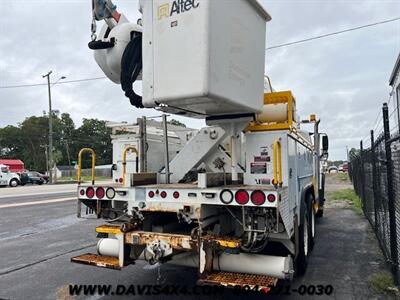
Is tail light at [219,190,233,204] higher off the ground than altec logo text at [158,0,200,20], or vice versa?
altec logo text at [158,0,200,20]

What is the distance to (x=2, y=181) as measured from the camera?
36.5 metres

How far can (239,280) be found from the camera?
3.94 m

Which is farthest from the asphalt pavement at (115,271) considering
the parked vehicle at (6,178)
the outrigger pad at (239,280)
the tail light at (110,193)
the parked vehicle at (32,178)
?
the parked vehicle at (32,178)

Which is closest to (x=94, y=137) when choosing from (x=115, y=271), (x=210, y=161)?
(x=115, y=271)

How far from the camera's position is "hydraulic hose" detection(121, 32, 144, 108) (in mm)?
5230

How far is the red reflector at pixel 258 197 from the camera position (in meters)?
3.91

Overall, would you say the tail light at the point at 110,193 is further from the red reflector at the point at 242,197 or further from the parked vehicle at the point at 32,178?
the parked vehicle at the point at 32,178

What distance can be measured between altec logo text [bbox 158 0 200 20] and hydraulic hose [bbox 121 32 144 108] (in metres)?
1.15

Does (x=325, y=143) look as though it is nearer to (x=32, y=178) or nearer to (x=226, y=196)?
(x=226, y=196)

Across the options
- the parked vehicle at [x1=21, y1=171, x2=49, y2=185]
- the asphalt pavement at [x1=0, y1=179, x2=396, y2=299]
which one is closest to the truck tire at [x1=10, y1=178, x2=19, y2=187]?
the parked vehicle at [x1=21, y1=171, x2=49, y2=185]

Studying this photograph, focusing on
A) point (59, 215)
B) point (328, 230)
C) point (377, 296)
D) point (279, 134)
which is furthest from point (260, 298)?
point (59, 215)

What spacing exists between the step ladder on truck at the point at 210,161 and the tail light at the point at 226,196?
16mm

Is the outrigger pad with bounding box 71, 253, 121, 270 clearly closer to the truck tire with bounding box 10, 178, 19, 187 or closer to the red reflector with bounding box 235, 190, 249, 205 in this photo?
the red reflector with bounding box 235, 190, 249, 205

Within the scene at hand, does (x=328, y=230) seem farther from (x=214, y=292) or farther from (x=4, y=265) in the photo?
(x=4, y=265)
